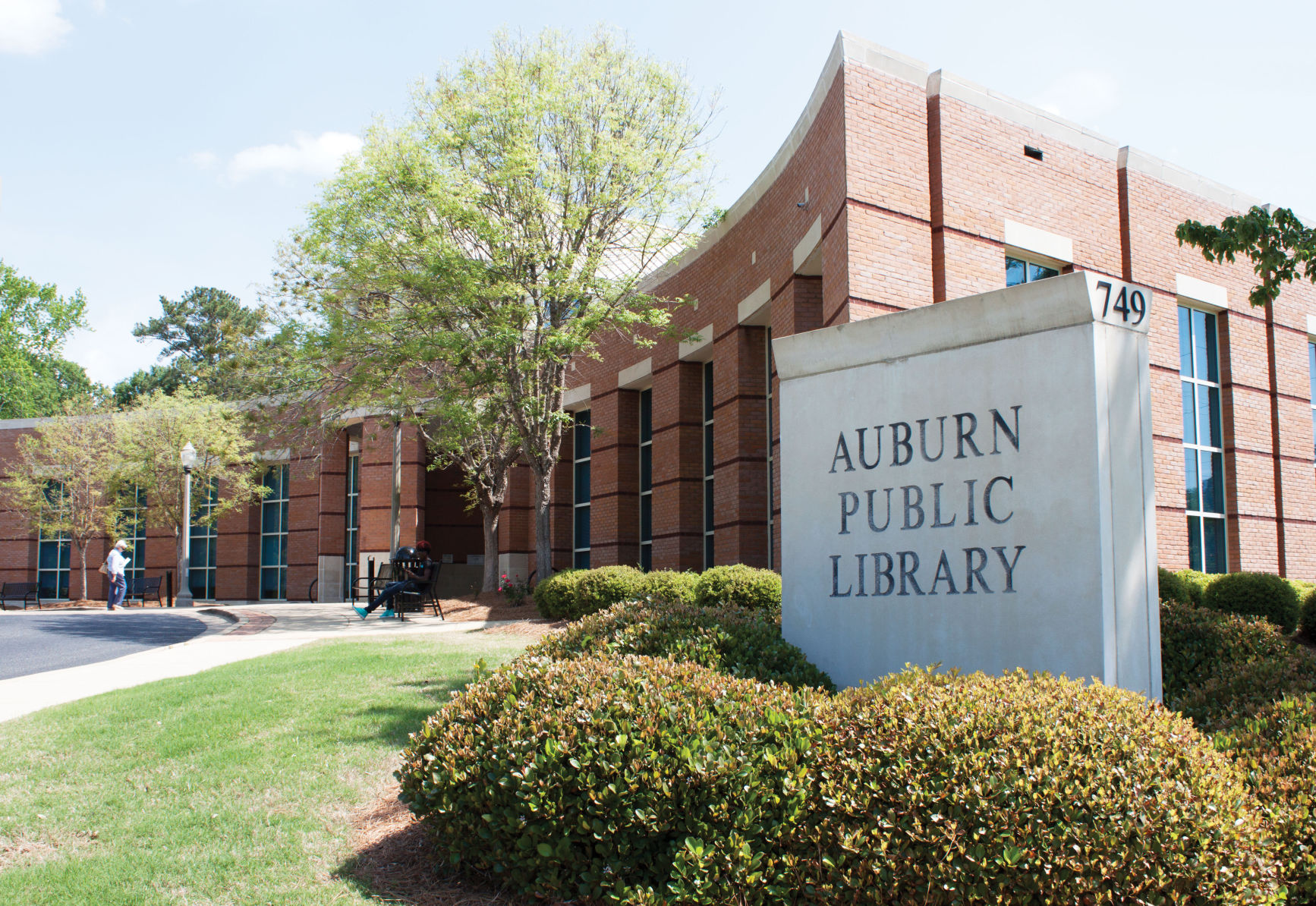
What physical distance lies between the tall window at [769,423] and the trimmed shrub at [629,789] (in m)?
11.1

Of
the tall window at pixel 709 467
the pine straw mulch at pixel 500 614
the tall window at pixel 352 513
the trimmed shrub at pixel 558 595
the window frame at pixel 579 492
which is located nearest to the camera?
the pine straw mulch at pixel 500 614

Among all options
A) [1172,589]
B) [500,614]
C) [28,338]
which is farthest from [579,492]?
[28,338]

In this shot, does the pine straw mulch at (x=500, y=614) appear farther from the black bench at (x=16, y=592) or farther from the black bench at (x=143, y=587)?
the black bench at (x=16, y=592)

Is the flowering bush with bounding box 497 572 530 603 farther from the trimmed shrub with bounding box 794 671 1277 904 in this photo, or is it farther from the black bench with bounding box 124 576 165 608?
the trimmed shrub with bounding box 794 671 1277 904

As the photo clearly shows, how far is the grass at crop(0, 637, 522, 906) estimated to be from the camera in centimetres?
427

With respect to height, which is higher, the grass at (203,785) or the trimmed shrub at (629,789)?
the trimmed shrub at (629,789)

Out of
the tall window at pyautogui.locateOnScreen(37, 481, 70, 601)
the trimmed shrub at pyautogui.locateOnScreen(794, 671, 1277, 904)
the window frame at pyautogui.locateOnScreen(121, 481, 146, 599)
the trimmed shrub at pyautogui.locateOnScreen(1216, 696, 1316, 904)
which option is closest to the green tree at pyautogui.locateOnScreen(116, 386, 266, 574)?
the window frame at pyautogui.locateOnScreen(121, 481, 146, 599)

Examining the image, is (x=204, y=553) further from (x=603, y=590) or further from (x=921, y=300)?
(x=921, y=300)

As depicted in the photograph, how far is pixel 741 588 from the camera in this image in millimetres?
11750

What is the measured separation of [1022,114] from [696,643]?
11.2 metres

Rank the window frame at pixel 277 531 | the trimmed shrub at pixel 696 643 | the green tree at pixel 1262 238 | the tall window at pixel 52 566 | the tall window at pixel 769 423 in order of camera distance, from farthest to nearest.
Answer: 1. the tall window at pixel 52 566
2. the window frame at pixel 277 531
3. the tall window at pixel 769 423
4. the green tree at pixel 1262 238
5. the trimmed shrub at pixel 696 643

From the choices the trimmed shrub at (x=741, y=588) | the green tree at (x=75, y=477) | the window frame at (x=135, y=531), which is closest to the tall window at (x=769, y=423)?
the trimmed shrub at (x=741, y=588)

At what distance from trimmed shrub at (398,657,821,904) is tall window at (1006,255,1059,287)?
1069cm

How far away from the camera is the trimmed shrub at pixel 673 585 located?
44.5ft
